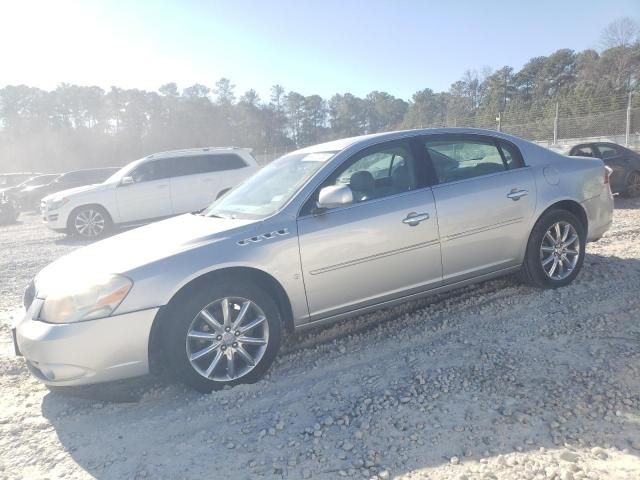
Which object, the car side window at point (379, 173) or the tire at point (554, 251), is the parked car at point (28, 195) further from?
the tire at point (554, 251)

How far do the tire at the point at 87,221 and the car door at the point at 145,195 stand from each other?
45 centimetres

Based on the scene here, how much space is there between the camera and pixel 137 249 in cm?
339

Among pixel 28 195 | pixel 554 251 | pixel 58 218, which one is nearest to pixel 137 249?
pixel 554 251

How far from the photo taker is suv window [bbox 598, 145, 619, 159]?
34.9ft

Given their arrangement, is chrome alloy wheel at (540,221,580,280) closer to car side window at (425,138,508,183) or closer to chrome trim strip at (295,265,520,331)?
chrome trim strip at (295,265,520,331)

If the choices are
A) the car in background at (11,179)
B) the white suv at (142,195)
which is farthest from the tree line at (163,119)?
the white suv at (142,195)

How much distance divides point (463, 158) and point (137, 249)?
282cm

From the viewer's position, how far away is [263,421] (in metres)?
2.91

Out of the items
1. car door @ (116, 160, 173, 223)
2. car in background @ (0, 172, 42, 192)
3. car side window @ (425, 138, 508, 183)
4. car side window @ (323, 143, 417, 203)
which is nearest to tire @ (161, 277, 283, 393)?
car side window @ (323, 143, 417, 203)

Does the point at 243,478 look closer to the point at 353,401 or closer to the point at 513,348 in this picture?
the point at 353,401

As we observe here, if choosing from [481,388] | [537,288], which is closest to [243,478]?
[481,388]

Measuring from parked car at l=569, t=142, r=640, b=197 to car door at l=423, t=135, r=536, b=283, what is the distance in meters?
7.09

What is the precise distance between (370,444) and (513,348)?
1.51 meters

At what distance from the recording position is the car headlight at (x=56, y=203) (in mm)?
10585
